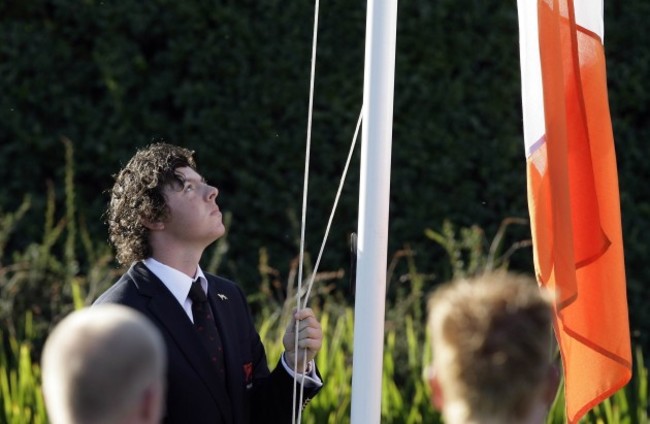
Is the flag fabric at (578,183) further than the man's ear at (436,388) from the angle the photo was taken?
Yes

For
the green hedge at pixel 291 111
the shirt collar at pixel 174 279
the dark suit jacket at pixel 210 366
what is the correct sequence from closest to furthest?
the dark suit jacket at pixel 210 366 → the shirt collar at pixel 174 279 → the green hedge at pixel 291 111

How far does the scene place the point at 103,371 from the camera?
1.88 m

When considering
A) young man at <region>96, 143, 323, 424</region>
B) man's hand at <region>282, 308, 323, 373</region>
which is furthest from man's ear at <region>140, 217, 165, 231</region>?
man's hand at <region>282, 308, 323, 373</region>

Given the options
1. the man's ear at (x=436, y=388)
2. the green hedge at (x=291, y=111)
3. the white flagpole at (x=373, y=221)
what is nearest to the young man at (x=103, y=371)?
the man's ear at (x=436, y=388)

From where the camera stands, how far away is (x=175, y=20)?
640 centimetres

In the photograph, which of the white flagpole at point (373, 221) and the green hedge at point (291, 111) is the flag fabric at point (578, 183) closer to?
the white flagpole at point (373, 221)

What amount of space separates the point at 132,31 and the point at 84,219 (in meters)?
0.97

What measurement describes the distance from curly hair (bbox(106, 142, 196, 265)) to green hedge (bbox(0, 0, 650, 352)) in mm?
2872

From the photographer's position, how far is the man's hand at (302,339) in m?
3.29

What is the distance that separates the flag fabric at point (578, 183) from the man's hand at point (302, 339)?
630mm

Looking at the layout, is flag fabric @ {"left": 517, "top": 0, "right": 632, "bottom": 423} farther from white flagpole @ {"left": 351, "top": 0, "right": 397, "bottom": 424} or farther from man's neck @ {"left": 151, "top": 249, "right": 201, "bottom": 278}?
man's neck @ {"left": 151, "top": 249, "right": 201, "bottom": 278}

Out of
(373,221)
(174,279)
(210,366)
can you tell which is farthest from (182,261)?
(373,221)

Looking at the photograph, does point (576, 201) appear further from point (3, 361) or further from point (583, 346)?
point (3, 361)

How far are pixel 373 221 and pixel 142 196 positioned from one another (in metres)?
0.62
